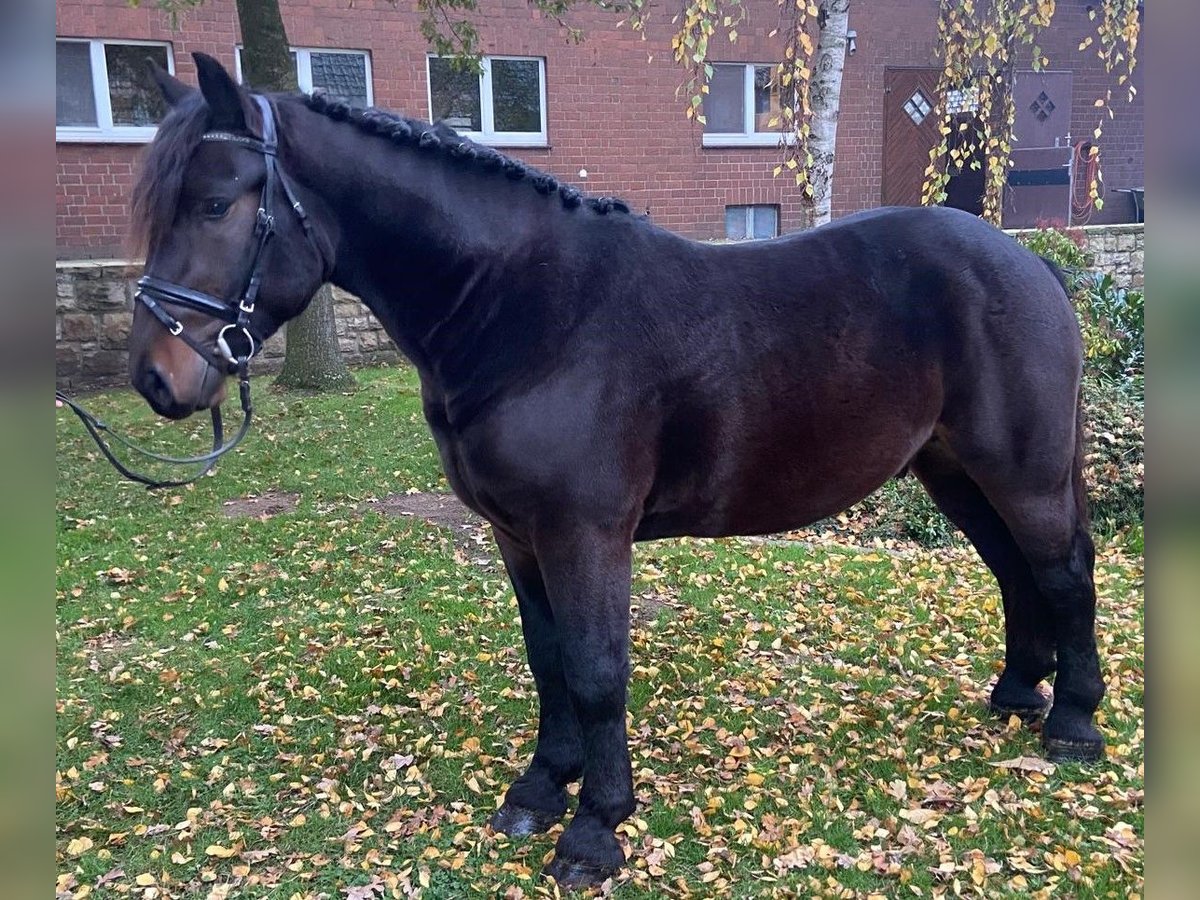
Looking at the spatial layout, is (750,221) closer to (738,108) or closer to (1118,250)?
(738,108)

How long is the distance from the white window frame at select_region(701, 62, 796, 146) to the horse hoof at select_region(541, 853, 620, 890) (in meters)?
12.8

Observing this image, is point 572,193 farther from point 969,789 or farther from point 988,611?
point 988,611

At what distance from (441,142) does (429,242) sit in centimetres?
32

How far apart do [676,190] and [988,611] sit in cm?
1033

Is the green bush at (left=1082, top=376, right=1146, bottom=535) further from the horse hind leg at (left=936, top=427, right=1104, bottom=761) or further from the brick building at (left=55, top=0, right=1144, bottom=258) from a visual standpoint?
the brick building at (left=55, top=0, right=1144, bottom=258)

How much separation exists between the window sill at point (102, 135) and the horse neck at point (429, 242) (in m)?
10.0

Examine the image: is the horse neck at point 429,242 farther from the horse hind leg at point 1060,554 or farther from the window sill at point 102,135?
the window sill at point 102,135

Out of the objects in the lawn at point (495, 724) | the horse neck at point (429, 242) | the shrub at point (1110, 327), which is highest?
the horse neck at point (429, 242)

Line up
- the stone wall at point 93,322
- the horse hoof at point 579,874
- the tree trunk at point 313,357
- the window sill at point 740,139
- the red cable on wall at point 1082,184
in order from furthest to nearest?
the red cable on wall at point 1082,184 < the window sill at point 740,139 < the stone wall at point 93,322 < the tree trunk at point 313,357 < the horse hoof at point 579,874

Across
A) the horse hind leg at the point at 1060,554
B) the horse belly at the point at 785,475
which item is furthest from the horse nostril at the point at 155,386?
the horse hind leg at the point at 1060,554

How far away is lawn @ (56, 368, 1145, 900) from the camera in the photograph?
302 centimetres

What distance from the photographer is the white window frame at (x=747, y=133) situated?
14227 mm

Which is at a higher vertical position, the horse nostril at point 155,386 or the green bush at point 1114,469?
the horse nostril at point 155,386

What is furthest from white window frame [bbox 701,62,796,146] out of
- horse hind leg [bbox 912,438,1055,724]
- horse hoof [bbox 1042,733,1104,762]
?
horse hoof [bbox 1042,733,1104,762]
